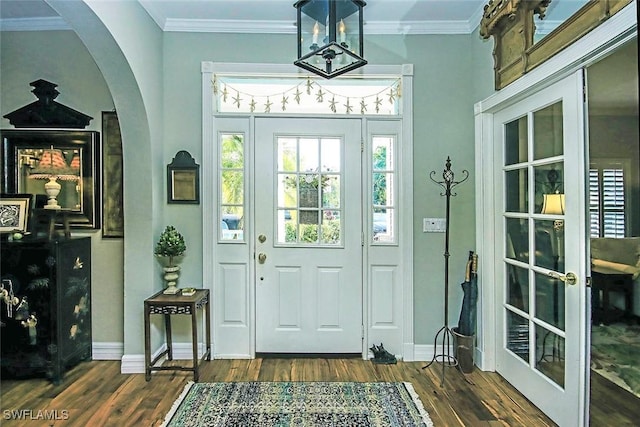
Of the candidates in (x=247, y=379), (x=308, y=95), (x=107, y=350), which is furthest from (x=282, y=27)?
(x=107, y=350)

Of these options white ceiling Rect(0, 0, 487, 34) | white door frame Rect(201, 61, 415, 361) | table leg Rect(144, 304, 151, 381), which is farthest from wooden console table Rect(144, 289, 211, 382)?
white ceiling Rect(0, 0, 487, 34)

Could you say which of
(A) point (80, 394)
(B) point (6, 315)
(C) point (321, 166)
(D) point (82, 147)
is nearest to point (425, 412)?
(C) point (321, 166)

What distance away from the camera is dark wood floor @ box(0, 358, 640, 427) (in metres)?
2.43

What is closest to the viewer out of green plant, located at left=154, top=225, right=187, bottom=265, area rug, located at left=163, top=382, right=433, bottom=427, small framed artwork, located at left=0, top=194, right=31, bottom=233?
area rug, located at left=163, top=382, right=433, bottom=427

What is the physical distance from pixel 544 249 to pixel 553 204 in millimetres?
289

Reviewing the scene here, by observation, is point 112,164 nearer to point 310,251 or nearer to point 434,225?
point 310,251

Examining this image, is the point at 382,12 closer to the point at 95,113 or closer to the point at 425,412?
the point at 95,113

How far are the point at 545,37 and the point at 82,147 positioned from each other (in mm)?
3411

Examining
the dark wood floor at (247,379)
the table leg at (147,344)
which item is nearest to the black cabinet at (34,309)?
the dark wood floor at (247,379)

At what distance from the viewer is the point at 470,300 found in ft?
10.4

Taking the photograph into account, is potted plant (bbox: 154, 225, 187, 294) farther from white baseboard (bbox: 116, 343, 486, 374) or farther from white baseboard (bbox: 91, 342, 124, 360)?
white baseboard (bbox: 91, 342, 124, 360)

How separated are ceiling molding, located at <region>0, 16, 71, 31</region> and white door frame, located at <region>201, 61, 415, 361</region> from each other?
1.18m

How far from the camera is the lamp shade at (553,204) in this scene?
231cm

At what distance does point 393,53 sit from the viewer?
3.38 metres
